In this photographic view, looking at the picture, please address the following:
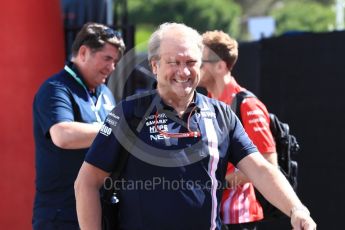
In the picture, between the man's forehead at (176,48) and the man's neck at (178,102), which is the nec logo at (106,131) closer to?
the man's neck at (178,102)

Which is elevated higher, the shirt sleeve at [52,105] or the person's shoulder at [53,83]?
the person's shoulder at [53,83]

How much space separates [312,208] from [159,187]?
348cm

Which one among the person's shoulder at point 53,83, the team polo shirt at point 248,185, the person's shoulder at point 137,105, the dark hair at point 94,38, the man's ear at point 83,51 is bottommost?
the team polo shirt at point 248,185

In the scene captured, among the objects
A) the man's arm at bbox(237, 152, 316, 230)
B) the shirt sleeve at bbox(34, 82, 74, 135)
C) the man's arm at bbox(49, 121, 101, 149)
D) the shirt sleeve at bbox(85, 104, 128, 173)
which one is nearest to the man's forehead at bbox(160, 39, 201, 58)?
the shirt sleeve at bbox(85, 104, 128, 173)

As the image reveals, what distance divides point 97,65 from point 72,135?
68 cm

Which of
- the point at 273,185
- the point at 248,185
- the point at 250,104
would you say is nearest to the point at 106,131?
the point at 273,185

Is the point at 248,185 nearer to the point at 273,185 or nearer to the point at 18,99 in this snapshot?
the point at 273,185

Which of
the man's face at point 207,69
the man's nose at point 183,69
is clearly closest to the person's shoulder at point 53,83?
the man's face at point 207,69

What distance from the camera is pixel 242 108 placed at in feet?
14.4

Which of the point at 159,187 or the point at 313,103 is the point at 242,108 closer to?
the point at 159,187

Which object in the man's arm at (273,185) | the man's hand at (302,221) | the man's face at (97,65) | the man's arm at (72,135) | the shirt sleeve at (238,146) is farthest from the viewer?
the man's face at (97,65)

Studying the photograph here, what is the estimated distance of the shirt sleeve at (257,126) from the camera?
431cm

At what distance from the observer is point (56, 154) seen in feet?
13.9

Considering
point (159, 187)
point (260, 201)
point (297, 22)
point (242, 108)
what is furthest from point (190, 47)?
point (297, 22)
